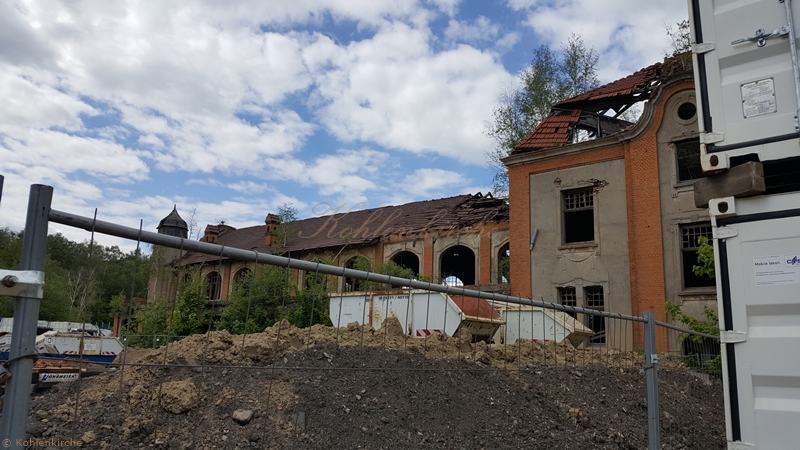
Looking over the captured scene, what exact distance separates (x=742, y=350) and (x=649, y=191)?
1538 cm

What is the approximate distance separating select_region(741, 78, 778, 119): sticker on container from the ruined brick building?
739 inches

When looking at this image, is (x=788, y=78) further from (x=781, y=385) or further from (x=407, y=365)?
(x=407, y=365)

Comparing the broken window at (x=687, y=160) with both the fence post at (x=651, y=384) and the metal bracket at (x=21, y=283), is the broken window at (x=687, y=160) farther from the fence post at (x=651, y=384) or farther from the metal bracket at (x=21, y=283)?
the metal bracket at (x=21, y=283)

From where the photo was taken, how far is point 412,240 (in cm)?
2700

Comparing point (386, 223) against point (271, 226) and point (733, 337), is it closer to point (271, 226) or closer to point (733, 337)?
point (271, 226)

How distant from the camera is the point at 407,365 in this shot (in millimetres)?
6910

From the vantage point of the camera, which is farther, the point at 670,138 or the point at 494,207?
the point at 494,207

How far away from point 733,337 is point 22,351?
12.9ft

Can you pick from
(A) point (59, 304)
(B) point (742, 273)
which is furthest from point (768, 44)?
(A) point (59, 304)

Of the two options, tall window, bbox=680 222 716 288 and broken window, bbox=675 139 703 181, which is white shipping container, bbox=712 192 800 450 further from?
broken window, bbox=675 139 703 181

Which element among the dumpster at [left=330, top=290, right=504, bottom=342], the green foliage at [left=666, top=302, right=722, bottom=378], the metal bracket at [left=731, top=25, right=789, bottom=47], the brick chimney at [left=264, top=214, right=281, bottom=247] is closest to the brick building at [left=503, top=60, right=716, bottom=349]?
the green foliage at [left=666, top=302, right=722, bottom=378]

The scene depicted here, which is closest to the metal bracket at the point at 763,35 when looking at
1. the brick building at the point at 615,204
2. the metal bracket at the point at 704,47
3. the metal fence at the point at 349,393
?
the metal bracket at the point at 704,47

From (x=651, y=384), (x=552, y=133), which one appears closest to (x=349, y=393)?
(x=651, y=384)

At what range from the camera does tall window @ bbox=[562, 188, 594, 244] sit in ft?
64.3
